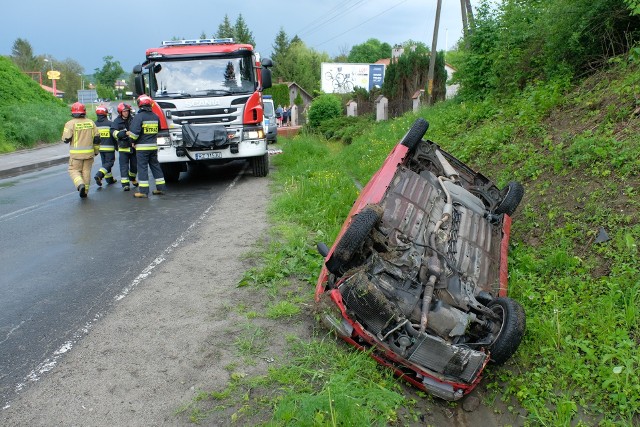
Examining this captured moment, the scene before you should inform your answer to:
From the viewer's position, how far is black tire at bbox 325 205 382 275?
13.6ft

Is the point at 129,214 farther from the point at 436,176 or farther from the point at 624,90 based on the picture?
the point at 624,90

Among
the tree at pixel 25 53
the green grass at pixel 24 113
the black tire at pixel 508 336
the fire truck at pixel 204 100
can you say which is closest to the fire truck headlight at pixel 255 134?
the fire truck at pixel 204 100

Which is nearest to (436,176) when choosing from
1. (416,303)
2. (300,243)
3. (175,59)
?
(300,243)

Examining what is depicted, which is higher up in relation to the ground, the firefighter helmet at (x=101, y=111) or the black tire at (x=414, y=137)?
the firefighter helmet at (x=101, y=111)

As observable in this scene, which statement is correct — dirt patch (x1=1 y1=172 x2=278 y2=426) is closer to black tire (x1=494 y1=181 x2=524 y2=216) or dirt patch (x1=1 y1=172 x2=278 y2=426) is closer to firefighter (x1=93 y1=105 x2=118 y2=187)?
black tire (x1=494 y1=181 x2=524 y2=216)

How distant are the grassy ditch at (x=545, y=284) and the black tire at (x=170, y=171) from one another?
13.9 feet

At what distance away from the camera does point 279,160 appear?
15.0 meters

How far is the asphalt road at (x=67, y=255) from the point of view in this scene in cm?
430

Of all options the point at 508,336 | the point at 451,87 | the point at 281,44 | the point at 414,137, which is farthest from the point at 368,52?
the point at 508,336

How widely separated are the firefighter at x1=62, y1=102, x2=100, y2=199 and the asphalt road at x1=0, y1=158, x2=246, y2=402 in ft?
1.54

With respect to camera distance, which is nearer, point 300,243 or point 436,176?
point 436,176

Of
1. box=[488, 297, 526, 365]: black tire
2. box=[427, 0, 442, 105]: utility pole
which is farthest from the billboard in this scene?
A: box=[488, 297, 526, 365]: black tire

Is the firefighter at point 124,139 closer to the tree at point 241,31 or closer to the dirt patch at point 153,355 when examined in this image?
the dirt patch at point 153,355

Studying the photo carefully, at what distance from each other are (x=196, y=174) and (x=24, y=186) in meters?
3.83
